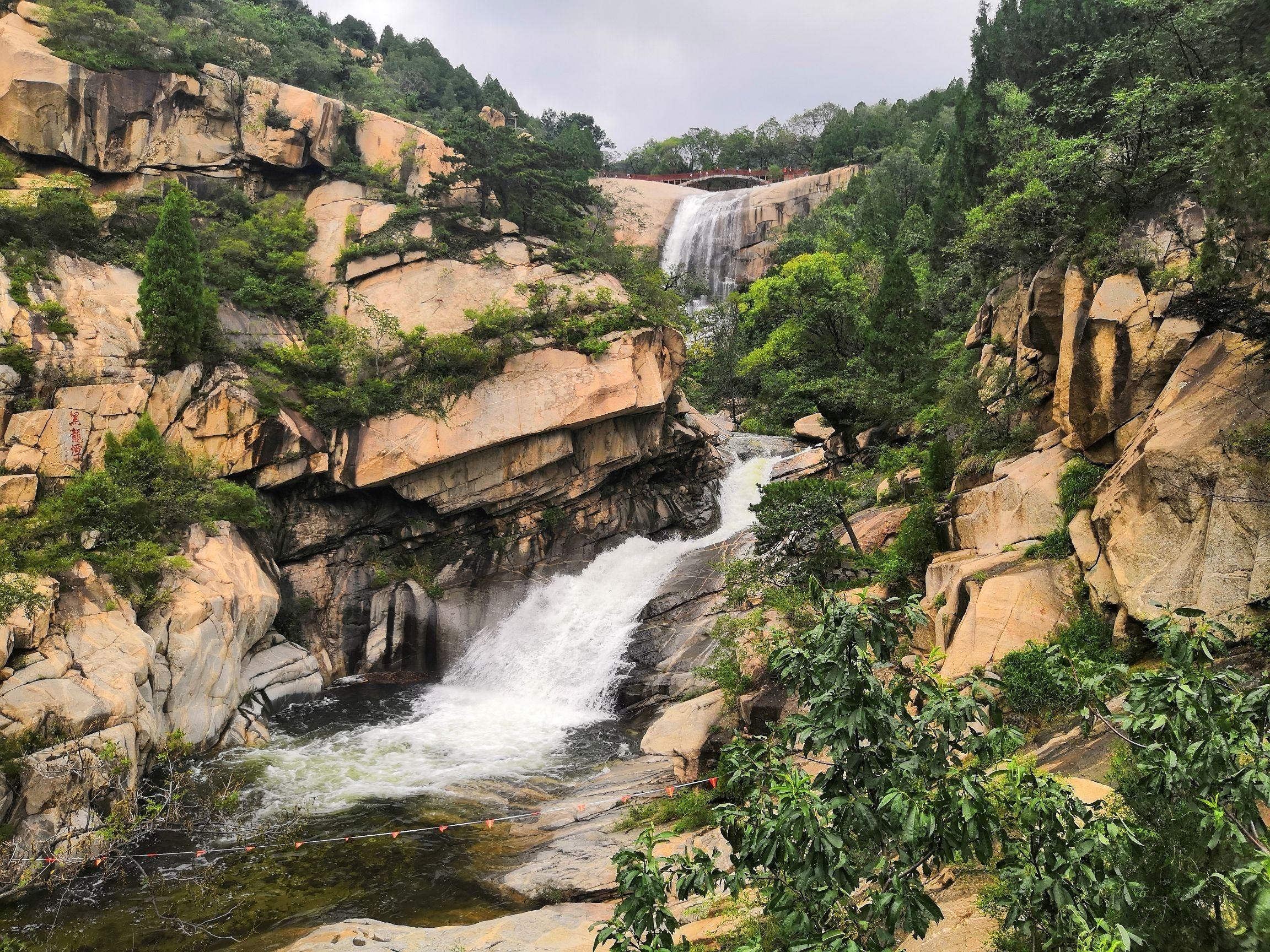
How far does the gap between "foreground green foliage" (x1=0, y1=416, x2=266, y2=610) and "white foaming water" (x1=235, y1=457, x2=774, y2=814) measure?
5.26 metres

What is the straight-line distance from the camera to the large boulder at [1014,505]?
12.7 metres

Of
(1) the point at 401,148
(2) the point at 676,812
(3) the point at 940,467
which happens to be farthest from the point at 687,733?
(1) the point at 401,148

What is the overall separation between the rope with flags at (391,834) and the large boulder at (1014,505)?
272 inches

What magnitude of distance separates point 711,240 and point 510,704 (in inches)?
1649

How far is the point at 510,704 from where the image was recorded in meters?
20.8

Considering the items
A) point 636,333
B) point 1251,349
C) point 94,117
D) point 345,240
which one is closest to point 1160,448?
point 1251,349

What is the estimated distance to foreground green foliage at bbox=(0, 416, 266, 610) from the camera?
15.7 m

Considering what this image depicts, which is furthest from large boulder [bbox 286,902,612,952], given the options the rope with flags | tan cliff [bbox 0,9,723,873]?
tan cliff [bbox 0,9,723,873]

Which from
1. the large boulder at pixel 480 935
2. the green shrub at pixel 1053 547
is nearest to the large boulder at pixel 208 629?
the large boulder at pixel 480 935

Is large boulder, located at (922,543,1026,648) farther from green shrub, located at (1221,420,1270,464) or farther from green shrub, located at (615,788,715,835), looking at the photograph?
green shrub, located at (615,788,715,835)

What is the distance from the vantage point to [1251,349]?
948 cm

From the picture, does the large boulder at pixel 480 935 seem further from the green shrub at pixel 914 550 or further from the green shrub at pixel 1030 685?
the green shrub at pixel 914 550

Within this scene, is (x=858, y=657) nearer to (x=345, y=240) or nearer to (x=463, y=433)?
(x=463, y=433)

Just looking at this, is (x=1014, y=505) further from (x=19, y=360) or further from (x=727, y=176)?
(x=727, y=176)
